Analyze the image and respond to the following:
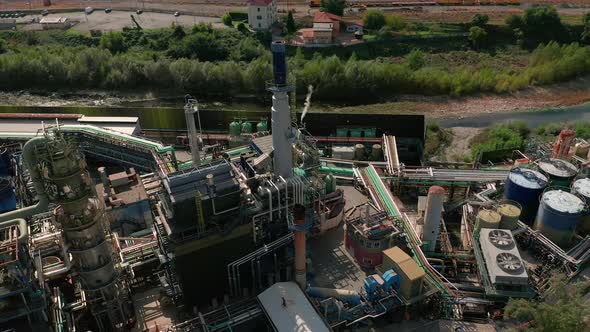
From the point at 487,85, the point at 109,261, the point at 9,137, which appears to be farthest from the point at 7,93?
the point at 487,85

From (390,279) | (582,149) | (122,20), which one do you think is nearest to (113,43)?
(122,20)

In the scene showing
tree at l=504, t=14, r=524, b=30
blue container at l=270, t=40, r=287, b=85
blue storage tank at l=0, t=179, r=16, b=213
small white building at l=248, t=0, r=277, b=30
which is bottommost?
blue storage tank at l=0, t=179, r=16, b=213

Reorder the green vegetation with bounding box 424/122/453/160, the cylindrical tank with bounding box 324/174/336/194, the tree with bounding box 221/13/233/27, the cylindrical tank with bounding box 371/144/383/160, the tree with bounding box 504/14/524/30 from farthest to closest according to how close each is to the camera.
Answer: the tree with bounding box 221/13/233/27, the tree with bounding box 504/14/524/30, the green vegetation with bounding box 424/122/453/160, the cylindrical tank with bounding box 371/144/383/160, the cylindrical tank with bounding box 324/174/336/194

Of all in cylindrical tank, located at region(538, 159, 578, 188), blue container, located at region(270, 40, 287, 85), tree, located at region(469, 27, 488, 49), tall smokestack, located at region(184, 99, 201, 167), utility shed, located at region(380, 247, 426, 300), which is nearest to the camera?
utility shed, located at region(380, 247, 426, 300)

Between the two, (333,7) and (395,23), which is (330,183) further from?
(333,7)

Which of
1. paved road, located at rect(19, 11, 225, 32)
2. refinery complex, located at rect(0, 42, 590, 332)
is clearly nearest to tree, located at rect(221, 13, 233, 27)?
paved road, located at rect(19, 11, 225, 32)

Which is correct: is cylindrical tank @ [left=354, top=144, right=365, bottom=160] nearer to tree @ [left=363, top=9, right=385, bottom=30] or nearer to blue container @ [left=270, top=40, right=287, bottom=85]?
blue container @ [left=270, top=40, right=287, bottom=85]

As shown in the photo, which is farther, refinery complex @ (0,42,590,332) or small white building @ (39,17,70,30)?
small white building @ (39,17,70,30)
